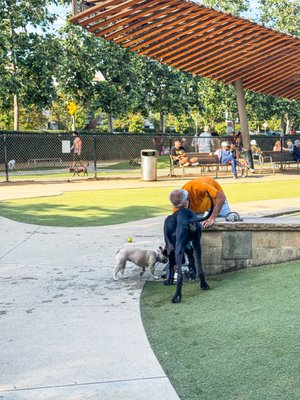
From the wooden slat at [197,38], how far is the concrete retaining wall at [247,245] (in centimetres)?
670

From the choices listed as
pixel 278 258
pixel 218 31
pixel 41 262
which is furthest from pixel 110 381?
pixel 218 31

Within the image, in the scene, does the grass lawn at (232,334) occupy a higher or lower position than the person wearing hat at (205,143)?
lower

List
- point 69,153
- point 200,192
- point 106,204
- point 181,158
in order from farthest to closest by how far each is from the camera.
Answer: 1. point 69,153
2. point 181,158
3. point 106,204
4. point 200,192

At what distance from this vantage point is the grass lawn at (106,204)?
35.1 ft

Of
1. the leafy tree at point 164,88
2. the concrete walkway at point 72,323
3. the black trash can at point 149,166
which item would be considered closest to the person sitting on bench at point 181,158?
the black trash can at point 149,166

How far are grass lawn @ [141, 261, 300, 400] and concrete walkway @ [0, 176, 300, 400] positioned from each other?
17 centimetres

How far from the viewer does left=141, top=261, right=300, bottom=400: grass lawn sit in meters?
3.45

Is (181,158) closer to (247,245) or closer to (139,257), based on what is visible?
(247,245)

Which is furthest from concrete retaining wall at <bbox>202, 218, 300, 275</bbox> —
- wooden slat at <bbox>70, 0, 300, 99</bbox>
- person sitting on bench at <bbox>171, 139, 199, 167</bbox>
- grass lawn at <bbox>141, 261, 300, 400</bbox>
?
person sitting on bench at <bbox>171, 139, 199, 167</bbox>

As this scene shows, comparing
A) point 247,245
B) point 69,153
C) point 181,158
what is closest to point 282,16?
point 69,153

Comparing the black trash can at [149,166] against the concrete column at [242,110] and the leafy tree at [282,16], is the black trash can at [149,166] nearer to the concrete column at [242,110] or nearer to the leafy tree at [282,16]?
the concrete column at [242,110]

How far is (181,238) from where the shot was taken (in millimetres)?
5430

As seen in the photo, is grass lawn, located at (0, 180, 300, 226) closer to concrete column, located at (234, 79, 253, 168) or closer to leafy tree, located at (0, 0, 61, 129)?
concrete column, located at (234, 79, 253, 168)

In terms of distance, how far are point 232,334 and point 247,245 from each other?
2159mm
